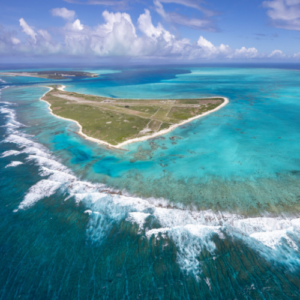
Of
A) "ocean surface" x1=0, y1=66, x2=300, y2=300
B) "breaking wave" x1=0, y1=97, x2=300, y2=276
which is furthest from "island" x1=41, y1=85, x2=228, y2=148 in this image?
"breaking wave" x1=0, y1=97, x2=300, y2=276

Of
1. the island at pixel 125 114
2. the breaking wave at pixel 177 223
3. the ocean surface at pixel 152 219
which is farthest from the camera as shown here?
the island at pixel 125 114

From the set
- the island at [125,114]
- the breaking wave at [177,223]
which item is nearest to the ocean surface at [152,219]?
the breaking wave at [177,223]

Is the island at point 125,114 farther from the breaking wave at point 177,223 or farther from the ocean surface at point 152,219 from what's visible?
the breaking wave at point 177,223

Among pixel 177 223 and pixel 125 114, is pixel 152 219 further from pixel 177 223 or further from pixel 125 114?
pixel 125 114

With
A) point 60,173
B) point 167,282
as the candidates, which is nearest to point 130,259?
point 167,282

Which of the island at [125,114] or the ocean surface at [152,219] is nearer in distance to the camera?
the ocean surface at [152,219]

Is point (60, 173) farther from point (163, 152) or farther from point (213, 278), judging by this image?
point (213, 278)
